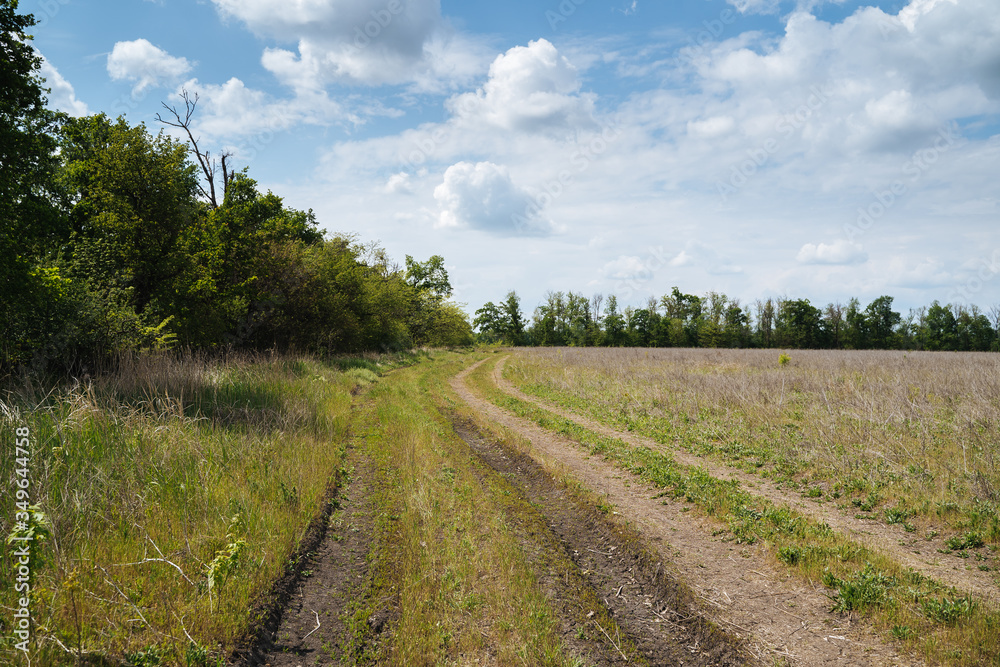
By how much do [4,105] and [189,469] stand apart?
1091cm

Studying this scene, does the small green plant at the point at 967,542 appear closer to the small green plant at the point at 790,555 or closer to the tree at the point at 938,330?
the small green plant at the point at 790,555

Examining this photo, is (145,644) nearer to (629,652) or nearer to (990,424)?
(629,652)

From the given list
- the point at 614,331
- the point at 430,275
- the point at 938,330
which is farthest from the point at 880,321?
the point at 430,275

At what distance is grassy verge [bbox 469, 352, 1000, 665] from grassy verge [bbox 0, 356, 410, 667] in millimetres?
5966

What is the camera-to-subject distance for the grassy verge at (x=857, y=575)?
12.5ft

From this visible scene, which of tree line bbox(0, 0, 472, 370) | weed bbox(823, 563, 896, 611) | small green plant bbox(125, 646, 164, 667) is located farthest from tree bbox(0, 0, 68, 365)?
weed bbox(823, 563, 896, 611)

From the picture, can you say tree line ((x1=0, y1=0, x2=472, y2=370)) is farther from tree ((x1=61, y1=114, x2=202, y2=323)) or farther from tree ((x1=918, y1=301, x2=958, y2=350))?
tree ((x1=918, y1=301, x2=958, y2=350))

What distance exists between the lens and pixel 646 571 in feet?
17.0

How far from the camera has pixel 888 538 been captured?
5.94 metres

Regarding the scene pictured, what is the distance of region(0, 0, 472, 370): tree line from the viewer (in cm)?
1016

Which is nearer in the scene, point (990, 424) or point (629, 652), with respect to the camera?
point (629, 652)

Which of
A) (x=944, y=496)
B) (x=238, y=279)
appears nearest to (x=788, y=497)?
(x=944, y=496)

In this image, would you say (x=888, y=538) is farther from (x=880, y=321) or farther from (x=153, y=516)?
(x=880, y=321)

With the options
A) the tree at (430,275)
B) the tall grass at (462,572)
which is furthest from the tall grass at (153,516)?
the tree at (430,275)
